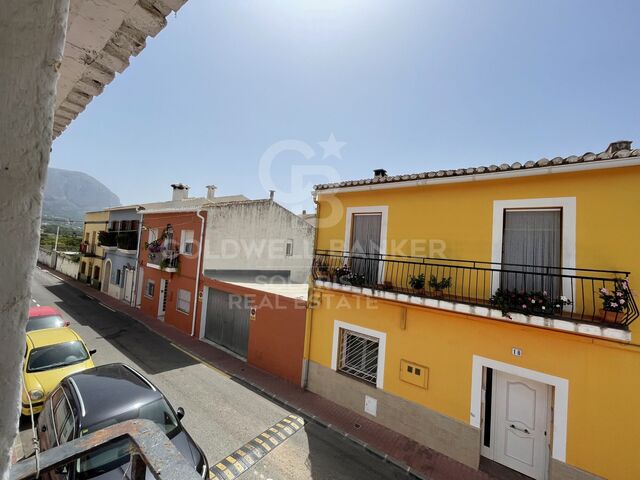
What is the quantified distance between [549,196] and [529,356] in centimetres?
327

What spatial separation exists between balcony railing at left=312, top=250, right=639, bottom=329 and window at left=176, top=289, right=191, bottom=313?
8.80m

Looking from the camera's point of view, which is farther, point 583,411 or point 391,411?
point 391,411

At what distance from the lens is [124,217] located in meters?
21.9

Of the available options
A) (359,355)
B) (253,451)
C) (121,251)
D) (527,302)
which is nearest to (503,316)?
(527,302)

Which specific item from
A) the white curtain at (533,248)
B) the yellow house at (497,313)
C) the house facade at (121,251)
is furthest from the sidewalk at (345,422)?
the house facade at (121,251)

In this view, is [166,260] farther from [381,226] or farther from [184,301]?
[381,226]

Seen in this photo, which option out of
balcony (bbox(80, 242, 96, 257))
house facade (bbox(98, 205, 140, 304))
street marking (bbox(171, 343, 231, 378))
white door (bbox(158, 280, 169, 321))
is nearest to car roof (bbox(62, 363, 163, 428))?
street marking (bbox(171, 343, 231, 378))

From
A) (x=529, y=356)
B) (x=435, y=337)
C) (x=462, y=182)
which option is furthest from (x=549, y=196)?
(x=435, y=337)

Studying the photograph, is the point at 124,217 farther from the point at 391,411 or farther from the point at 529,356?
the point at 529,356

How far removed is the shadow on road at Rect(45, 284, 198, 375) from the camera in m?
11.1

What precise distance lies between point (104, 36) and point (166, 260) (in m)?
15.8

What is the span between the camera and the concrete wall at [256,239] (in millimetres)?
15027

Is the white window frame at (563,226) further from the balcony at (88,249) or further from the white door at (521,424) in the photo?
the balcony at (88,249)

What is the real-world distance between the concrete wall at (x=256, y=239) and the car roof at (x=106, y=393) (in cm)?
852
